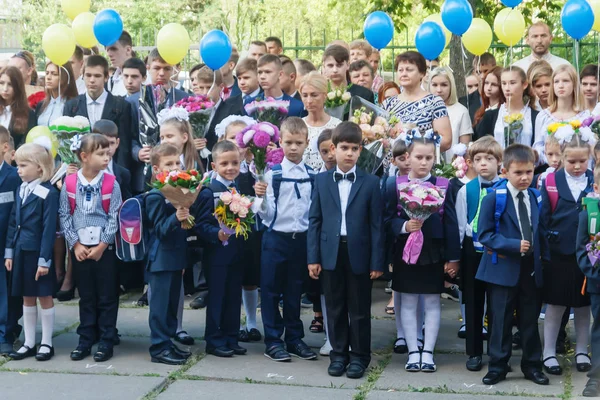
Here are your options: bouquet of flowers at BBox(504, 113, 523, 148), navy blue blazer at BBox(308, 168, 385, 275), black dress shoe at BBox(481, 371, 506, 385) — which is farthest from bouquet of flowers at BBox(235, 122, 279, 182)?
bouquet of flowers at BBox(504, 113, 523, 148)

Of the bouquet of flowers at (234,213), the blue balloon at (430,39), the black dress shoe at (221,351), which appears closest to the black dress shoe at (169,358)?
the black dress shoe at (221,351)

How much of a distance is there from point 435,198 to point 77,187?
2.72 m

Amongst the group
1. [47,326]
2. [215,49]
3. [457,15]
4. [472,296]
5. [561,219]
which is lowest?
[47,326]

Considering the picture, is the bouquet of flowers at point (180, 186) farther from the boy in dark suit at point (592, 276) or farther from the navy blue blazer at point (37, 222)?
the boy in dark suit at point (592, 276)

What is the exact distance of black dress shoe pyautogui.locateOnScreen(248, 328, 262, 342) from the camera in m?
7.45

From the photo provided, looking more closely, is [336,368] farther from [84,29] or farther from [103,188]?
[84,29]

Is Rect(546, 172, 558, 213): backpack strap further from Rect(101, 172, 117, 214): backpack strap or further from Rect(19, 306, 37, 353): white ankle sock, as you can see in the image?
Rect(19, 306, 37, 353): white ankle sock

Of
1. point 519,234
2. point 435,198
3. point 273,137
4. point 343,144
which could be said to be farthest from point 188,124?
point 519,234

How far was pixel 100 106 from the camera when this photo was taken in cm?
866

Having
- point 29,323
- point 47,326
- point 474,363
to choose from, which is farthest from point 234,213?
point 474,363

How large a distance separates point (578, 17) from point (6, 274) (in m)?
5.75

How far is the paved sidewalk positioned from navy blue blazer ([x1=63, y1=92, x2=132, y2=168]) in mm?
2093

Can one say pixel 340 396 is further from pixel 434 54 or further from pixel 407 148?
pixel 434 54

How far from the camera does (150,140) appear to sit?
27.5 feet
